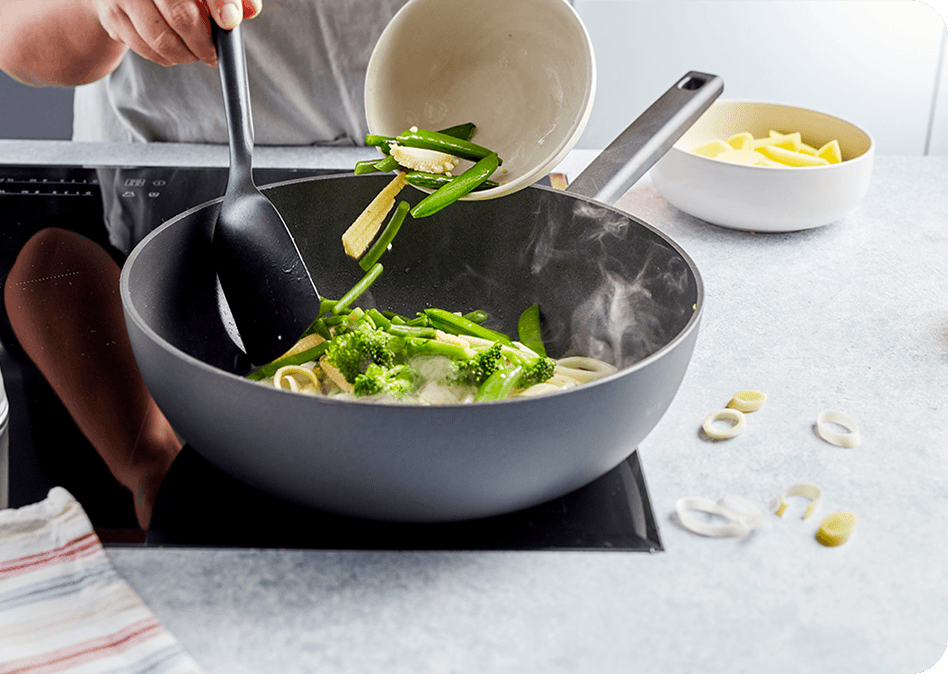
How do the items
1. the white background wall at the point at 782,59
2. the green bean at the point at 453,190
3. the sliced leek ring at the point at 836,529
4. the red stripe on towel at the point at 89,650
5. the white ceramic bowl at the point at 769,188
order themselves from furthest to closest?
1. the white background wall at the point at 782,59
2. the white ceramic bowl at the point at 769,188
3. the green bean at the point at 453,190
4. the sliced leek ring at the point at 836,529
5. the red stripe on towel at the point at 89,650

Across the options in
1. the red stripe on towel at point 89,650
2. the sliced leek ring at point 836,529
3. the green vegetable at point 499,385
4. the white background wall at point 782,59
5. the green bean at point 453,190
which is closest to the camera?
the red stripe on towel at point 89,650

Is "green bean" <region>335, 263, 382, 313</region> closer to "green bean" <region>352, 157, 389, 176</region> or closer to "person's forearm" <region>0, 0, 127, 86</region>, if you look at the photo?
"green bean" <region>352, 157, 389, 176</region>

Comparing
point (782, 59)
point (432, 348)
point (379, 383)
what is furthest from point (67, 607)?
point (782, 59)

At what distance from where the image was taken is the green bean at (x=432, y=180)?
947mm

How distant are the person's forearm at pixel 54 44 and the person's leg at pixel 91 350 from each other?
0.33 metres

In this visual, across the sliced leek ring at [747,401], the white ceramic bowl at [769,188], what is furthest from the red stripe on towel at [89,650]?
the white ceramic bowl at [769,188]

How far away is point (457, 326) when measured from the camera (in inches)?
38.8

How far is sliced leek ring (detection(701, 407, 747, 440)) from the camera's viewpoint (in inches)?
33.1

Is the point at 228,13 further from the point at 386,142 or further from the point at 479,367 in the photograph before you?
the point at 479,367

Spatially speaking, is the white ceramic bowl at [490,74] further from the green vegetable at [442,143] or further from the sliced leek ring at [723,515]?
the sliced leek ring at [723,515]

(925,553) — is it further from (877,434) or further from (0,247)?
(0,247)

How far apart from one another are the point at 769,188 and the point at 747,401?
1.55 ft

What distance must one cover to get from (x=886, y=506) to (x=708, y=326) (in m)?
0.35

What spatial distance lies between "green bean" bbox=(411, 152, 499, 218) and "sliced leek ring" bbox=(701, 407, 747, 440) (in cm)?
36
